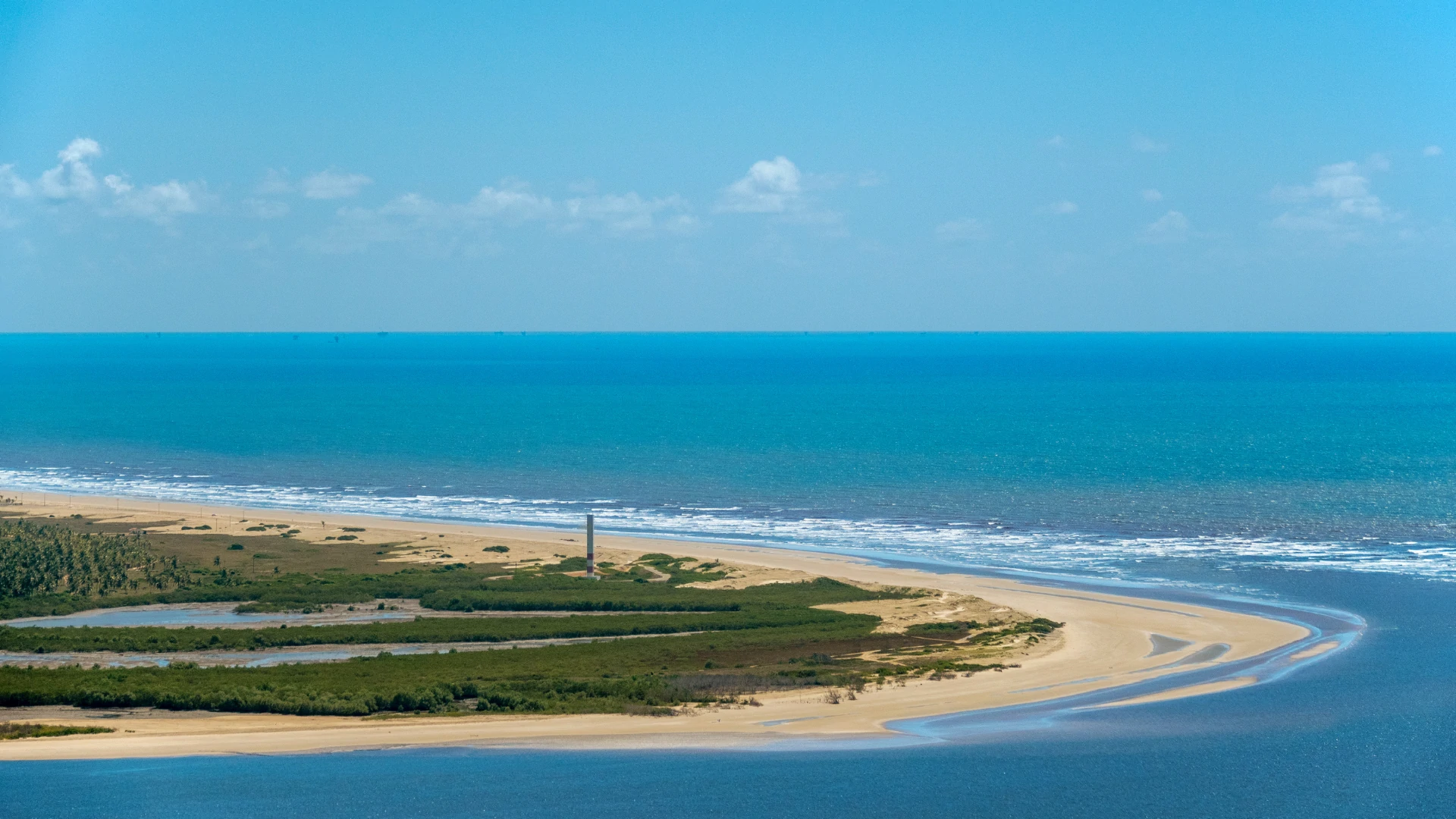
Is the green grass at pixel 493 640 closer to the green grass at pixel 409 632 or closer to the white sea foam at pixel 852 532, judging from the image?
the green grass at pixel 409 632

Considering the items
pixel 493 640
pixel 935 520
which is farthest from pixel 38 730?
pixel 935 520

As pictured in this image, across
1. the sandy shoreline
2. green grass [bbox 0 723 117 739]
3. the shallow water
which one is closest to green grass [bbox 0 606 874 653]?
the shallow water

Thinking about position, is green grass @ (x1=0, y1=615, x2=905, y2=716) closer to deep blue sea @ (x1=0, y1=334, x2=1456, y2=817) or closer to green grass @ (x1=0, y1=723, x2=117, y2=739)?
green grass @ (x1=0, y1=723, x2=117, y2=739)

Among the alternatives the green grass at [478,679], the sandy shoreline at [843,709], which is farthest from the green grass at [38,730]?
the green grass at [478,679]

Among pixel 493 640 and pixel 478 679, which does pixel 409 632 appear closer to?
pixel 493 640

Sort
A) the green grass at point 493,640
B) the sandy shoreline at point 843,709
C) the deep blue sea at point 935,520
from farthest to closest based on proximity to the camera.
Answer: the green grass at point 493,640
the sandy shoreline at point 843,709
the deep blue sea at point 935,520

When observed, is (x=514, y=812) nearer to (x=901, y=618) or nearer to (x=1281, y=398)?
(x=901, y=618)
